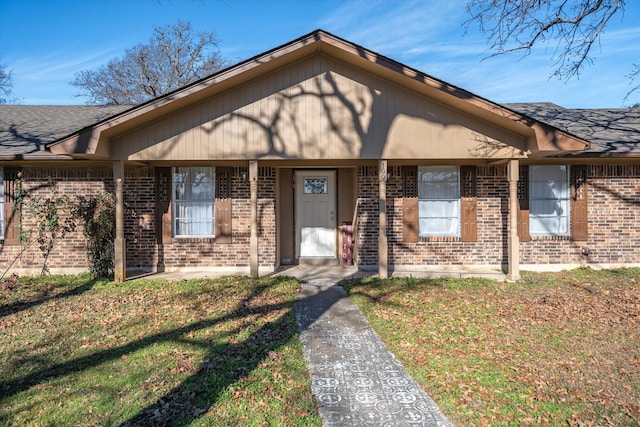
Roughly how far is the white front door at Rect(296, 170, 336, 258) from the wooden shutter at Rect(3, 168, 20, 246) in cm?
642

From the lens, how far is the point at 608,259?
952 cm

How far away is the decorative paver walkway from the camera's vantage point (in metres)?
3.42

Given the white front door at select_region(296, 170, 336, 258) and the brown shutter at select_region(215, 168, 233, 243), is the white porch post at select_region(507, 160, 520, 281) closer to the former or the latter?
the white front door at select_region(296, 170, 336, 258)

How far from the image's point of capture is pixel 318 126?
317 inches

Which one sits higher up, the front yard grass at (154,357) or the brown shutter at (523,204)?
the brown shutter at (523,204)

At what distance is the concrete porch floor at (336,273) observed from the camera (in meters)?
8.81

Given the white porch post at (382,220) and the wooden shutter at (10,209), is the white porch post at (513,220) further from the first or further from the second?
the wooden shutter at (10,209)

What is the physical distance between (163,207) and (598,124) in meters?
11.0

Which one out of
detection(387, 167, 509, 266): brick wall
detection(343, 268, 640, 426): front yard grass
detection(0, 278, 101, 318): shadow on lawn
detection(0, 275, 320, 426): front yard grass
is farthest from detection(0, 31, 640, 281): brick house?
detection(0, 275, 320, 426): front yard grass

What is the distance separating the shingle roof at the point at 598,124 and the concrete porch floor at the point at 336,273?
3.32m

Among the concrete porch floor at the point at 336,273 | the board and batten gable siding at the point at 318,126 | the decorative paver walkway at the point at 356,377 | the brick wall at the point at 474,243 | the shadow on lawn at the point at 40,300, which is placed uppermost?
the board and batten gable siding at the point at 318,126

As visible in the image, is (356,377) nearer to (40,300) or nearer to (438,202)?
(40,300)

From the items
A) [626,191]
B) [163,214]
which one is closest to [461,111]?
[626,191]

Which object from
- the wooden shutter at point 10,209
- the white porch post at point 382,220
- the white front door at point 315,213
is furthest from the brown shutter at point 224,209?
the wooden shutter at point 10,209
